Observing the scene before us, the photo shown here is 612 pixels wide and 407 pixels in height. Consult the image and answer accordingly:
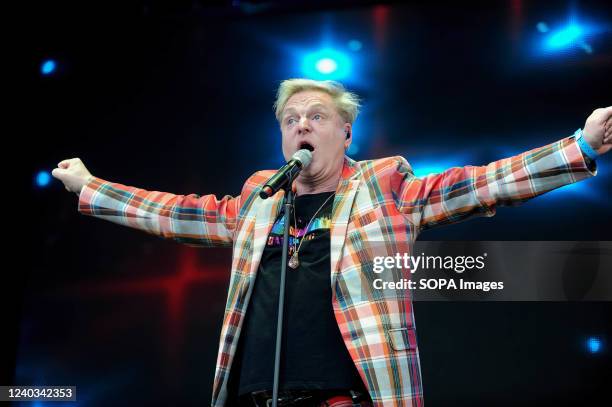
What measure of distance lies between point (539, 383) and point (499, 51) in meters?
1.39

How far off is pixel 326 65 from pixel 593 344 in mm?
1639

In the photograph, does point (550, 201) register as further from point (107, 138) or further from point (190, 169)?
point (107, 138)

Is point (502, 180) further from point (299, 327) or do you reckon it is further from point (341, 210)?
point (299, 327)

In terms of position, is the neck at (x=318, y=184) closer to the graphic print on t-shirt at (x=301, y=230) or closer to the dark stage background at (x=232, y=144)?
the graphic print on t-shirt at (x=301, y=230)

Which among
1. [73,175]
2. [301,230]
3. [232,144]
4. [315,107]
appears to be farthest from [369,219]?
[232,144]

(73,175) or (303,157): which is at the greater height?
(73,175)

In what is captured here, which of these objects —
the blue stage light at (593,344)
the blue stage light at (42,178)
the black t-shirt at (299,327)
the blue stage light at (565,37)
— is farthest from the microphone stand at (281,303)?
the blue stage light at (42,178)

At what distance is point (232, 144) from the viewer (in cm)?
310

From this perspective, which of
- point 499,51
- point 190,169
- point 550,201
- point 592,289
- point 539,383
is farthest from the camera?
point 190,169

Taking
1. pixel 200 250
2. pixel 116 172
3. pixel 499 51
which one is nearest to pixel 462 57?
pixel 499 51

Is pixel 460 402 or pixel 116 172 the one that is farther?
pixel 116 172

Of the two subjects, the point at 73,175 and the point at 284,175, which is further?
the point at 73,175

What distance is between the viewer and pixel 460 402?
2.54 meters

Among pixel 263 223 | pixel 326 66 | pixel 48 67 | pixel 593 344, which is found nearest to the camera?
pixel 263 223
